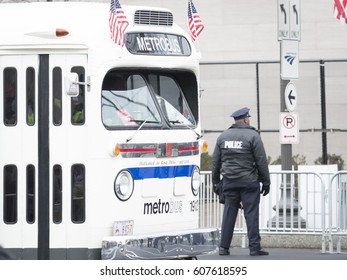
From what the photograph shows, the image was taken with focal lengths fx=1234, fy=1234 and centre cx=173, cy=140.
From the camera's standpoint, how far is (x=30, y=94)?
1215cm

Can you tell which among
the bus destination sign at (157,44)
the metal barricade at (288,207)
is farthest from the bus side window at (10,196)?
the metal barricade at (288,207)

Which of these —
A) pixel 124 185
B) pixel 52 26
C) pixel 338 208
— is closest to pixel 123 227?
pixel 124 185

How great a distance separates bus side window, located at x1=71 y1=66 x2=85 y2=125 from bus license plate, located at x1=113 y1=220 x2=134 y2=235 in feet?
3.49

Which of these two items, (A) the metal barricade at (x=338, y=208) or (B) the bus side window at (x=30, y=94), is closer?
(B) the bus side window at (x=30, y=94)

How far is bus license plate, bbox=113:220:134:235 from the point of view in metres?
12.2

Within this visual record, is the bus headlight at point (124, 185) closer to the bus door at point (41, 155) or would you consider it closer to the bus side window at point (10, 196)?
the bus door at point (41, 155)

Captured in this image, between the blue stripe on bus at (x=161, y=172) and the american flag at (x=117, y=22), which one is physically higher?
the american flag at (x=117, y=22)

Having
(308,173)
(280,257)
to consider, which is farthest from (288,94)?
(280,257)

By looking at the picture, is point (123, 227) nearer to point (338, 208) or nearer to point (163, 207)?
point (163, 207)

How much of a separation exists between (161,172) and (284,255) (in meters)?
4.14

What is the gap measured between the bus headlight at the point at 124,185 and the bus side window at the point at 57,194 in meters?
0.54

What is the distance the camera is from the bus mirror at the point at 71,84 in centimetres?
1180

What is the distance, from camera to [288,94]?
1844 centimetres

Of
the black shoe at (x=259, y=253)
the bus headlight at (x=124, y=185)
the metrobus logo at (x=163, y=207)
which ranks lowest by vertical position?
the black shoe at (x=259, y=253)
